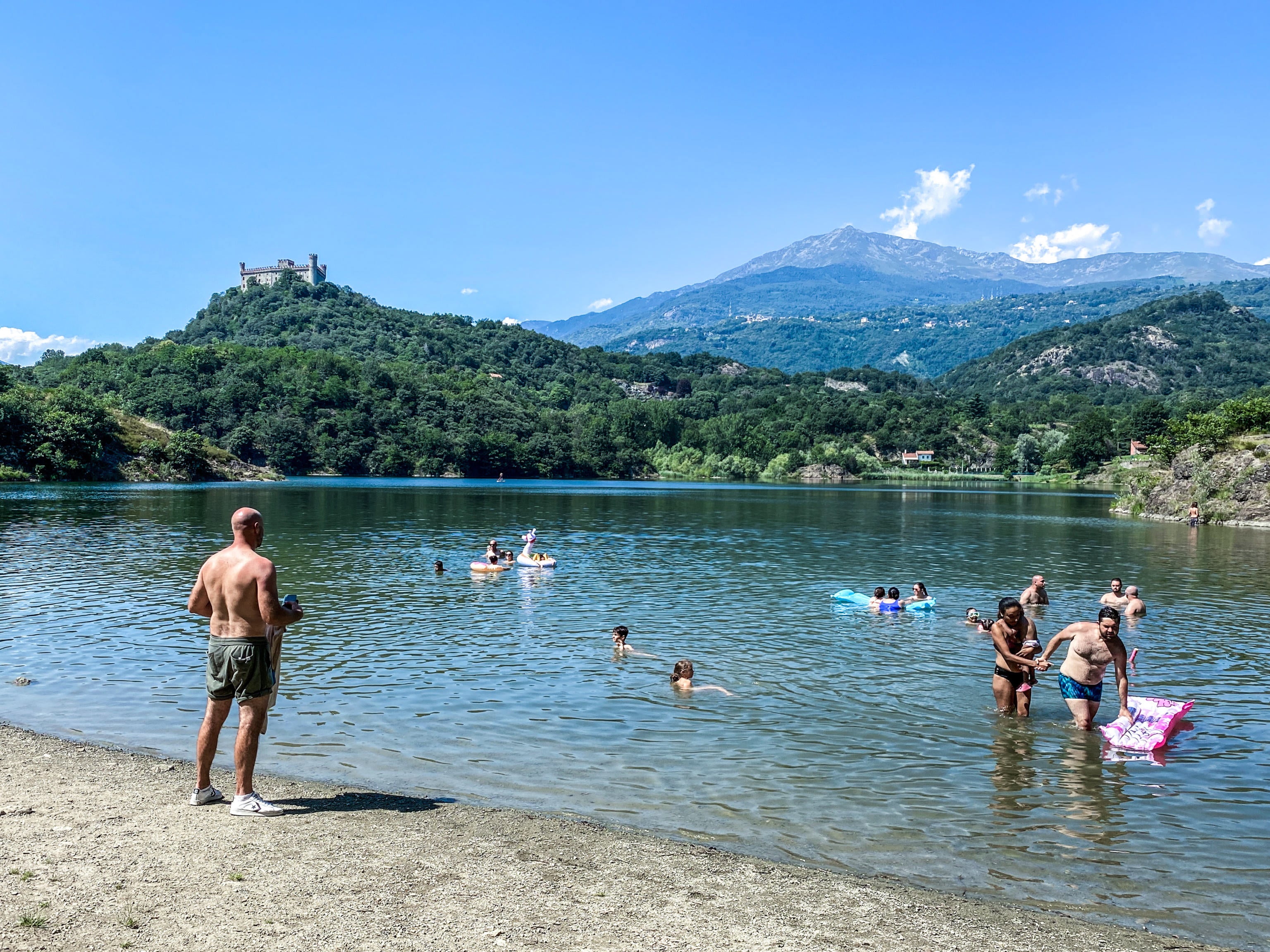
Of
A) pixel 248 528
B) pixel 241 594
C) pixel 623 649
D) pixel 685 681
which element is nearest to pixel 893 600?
pixel 623 649

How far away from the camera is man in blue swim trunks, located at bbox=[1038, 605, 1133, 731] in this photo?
1463 centimetres

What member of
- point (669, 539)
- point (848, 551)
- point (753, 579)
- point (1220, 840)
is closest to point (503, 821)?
point (1220, 840)

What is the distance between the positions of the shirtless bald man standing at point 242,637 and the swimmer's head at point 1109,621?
11931 millimetres

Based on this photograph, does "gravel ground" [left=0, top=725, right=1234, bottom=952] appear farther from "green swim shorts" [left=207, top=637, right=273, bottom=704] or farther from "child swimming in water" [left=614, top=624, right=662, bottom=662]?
"child swimming in water" [left=614, top=624, right=662, bottom=662]

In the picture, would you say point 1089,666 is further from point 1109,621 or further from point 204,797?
point 204,797

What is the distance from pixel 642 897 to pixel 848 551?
39.7 meters

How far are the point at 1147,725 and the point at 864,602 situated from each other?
14638mm

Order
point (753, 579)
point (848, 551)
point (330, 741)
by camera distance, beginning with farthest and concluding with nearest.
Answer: point (848, 551)
point (753, 579)
point (330, 741)

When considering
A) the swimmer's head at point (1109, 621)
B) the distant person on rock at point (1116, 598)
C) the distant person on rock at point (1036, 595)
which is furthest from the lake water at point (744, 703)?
the swimmer's head at point (1109, 621)

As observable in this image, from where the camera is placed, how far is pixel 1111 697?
18.0 metres

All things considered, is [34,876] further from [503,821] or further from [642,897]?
[642,897]

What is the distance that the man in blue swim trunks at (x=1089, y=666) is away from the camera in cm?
1463

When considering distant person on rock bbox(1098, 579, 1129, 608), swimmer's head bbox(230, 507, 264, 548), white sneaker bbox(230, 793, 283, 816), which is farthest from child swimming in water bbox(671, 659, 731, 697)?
distant person on rock bbox(1098, 579, 1129, 608)

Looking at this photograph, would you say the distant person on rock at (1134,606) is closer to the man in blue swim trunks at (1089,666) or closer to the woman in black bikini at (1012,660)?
the woman in black bikini at (1012,660)
